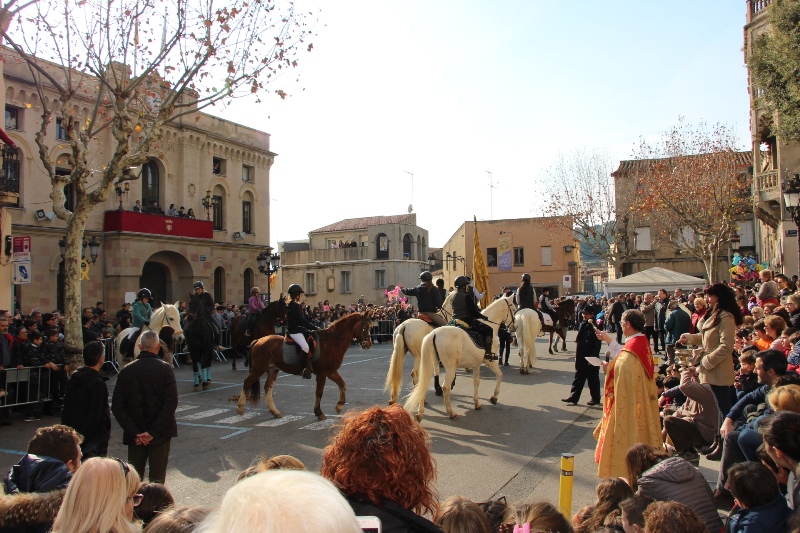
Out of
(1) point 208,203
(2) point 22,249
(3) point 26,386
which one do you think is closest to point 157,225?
(1) point 208,203

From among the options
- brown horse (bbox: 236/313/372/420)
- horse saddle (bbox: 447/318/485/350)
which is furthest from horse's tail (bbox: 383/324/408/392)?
horse saddle (bbox: 447/318/485/350)

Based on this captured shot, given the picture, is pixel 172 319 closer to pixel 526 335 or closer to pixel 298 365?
pixel 298 365

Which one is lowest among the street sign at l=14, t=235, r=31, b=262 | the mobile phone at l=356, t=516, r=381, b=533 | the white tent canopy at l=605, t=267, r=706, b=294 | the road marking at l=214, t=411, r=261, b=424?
the road marking at l=214, t=411, r=261, b=424

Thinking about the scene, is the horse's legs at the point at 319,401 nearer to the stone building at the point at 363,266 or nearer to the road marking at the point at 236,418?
the road marking at the point at 236,418

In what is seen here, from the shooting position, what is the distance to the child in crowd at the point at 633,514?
11.0ft

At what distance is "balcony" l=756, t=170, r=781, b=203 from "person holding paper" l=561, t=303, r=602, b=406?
15410 millimetres

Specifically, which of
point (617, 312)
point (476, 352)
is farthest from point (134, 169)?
point (617, 312)

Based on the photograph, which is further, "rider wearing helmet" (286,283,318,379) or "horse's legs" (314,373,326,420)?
"rider wearing helmet" (286,283,318,379)

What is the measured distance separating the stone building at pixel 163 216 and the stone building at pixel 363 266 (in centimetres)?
1287

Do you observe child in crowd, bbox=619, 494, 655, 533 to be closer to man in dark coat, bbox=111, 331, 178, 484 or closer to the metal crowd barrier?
man in dark coat, bbox=111, 331, 178, 484

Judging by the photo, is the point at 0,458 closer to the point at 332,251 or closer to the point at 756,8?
the point at 756,8

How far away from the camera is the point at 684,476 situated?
400cm

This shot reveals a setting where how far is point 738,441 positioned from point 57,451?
5.07 m

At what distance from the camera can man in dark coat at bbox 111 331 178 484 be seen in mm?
5770
